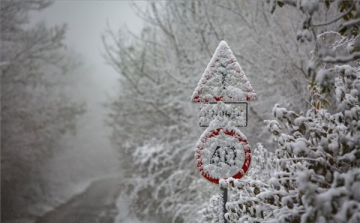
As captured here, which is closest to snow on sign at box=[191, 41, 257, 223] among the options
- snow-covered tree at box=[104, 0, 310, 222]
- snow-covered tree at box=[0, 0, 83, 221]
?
snow-covered tree at box=[104, 0, 310, 222]

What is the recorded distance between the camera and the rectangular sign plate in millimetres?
3686

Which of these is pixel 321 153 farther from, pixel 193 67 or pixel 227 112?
pixel 193 67

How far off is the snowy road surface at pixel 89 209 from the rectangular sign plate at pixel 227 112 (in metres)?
9.96

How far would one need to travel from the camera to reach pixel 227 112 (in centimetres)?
368

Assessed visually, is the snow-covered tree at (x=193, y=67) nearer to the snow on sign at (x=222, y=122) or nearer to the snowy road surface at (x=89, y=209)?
the snowy road surface at (x=89, y=209)

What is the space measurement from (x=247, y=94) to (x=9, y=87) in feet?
46.6

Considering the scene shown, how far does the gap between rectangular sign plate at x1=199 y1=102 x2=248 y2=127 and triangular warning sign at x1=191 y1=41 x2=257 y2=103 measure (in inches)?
2.9

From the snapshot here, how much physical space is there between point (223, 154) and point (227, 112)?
49 cm

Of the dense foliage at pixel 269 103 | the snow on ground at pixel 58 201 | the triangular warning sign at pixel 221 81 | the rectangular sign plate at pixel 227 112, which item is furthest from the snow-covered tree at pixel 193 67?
the snow on ground at pixel 58 201

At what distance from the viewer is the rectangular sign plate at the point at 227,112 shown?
3.69m

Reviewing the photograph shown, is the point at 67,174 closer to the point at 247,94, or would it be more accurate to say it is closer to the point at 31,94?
the point at 31,94

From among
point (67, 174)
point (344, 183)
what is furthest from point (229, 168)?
point (67, 174)

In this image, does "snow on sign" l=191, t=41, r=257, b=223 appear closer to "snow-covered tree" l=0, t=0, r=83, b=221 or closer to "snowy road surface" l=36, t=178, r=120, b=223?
"snowy road surface" l=36, t=178, r=120, b=223

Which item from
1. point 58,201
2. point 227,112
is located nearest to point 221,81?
point 227,112
